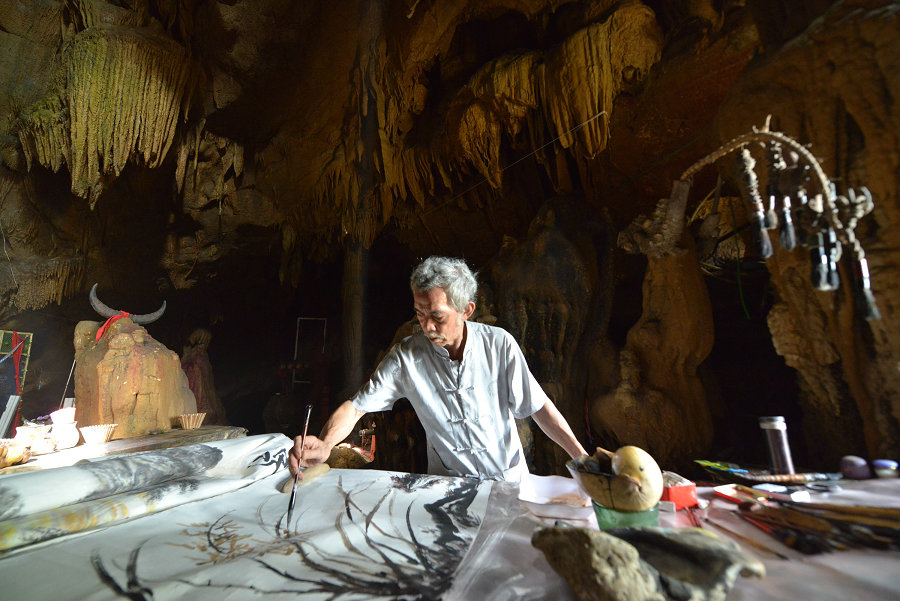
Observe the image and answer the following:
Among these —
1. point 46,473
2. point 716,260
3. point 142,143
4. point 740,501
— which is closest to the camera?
point 740,501

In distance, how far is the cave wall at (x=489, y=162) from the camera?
1.77 m

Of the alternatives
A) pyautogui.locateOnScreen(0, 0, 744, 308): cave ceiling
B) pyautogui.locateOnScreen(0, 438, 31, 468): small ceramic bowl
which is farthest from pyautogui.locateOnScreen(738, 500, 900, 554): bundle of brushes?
pyautogui.locateOnScreen(0, 0, 744, 308): cave ceiling

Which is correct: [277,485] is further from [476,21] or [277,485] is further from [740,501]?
[476,21]

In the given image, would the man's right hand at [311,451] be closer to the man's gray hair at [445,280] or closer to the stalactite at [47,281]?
the man's gray hair at [445,280]

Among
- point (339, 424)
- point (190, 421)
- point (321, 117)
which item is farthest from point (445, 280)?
point (321, 117)

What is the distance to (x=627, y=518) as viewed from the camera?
78 centimetres

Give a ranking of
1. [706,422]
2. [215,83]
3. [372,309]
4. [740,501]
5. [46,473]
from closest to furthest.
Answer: [740,501] → [46,473] → [706,422] → [215,83] → [372,309]

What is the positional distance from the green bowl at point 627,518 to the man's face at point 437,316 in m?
1.00

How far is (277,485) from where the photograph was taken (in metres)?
1.38

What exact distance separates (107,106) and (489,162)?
4326 millimetres

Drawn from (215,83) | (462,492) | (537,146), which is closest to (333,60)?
(215,83)

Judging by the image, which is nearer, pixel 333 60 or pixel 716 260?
pixel 716 260

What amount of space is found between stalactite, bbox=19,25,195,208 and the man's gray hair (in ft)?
15.0

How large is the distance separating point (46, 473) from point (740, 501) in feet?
6.61
